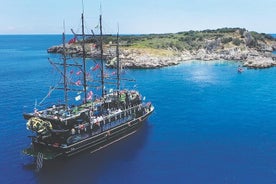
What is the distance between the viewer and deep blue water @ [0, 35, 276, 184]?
43.8m

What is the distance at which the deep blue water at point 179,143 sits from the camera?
144ft

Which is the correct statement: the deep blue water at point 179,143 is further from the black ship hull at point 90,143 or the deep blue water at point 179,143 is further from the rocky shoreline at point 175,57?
the rocky shoreline at point 175,57

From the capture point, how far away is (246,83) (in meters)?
106

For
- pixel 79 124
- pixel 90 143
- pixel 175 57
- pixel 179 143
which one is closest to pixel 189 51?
pixel 175 57

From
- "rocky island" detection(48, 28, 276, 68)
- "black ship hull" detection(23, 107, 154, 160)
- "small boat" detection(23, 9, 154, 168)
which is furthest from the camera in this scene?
"rocky island" detection(48, 28, 276, 68)

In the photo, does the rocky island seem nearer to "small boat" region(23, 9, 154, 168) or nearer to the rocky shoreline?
the rocky shoreline

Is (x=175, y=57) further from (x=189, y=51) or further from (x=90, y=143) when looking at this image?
(x=90, y=143)

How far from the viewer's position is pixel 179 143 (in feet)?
177

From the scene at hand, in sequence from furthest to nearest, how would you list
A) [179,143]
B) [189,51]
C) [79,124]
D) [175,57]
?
[189,51] < [175,57] < [179,143] < [79,124]

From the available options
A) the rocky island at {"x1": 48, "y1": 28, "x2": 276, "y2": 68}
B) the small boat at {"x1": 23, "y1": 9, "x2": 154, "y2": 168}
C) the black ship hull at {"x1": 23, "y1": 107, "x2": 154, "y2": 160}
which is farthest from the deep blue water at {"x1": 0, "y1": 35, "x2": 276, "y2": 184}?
the rocky island at {"x1": 48, "y1": 28, "x2": 276, "y2": 68}

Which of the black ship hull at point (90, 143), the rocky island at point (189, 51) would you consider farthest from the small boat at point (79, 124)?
the rocky island at point (189, 51)

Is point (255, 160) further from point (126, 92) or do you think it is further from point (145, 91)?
point (145, 91)

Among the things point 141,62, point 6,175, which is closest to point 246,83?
point 141,62

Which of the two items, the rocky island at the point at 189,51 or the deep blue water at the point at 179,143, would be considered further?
the rocky island at the point at 189,51
